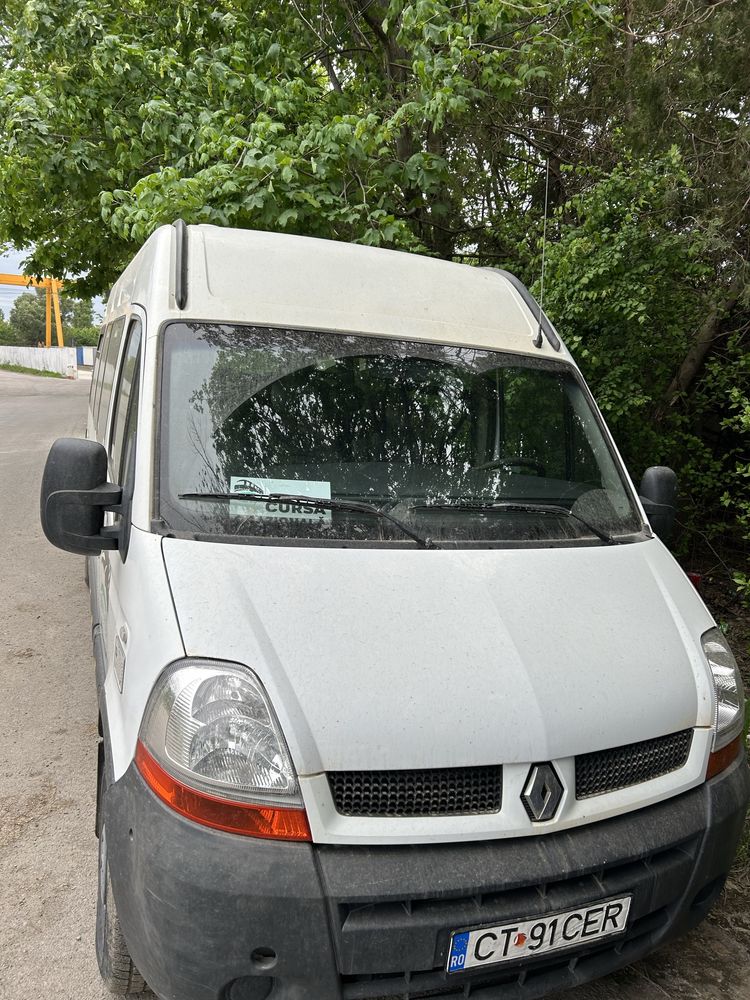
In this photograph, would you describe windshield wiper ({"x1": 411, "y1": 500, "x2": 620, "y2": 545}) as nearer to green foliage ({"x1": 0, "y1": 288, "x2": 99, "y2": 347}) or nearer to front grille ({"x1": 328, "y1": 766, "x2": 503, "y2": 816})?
front grille ({"x1": 328, "y1": 766, "x2": 503, "y2": 816})

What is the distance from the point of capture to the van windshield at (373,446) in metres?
2.52

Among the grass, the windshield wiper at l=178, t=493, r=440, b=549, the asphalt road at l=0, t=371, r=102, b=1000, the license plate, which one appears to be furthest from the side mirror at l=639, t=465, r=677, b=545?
the grass

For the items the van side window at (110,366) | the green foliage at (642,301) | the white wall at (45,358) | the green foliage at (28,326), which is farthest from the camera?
the green foliage at (28,326)

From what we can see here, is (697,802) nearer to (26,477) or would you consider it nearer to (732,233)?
(732,233)

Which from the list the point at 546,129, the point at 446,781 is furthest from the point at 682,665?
the point at 546,129

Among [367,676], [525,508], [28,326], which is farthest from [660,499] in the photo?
[28,326]

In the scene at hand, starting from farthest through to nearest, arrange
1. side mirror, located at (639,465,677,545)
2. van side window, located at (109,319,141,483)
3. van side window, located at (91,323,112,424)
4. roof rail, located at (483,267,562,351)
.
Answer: van side window, located at (91,323,112,424)
roof rail, located at (483,267,562,351)
side mirror, located at (639,465,677,545)
van side window, located at (109,319,141,483)

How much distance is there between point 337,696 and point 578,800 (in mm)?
721

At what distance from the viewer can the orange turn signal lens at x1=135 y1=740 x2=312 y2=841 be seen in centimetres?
189

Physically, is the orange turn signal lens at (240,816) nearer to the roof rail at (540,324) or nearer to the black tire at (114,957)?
Answer: the black tire at (114,957)

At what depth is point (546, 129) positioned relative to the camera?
8727mm

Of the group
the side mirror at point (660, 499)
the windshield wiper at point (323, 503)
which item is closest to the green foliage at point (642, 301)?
the side mirror at point (660, 499)

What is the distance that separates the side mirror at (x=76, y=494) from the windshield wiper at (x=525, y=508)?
1.07 metres

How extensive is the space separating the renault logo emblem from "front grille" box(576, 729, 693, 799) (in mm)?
94
